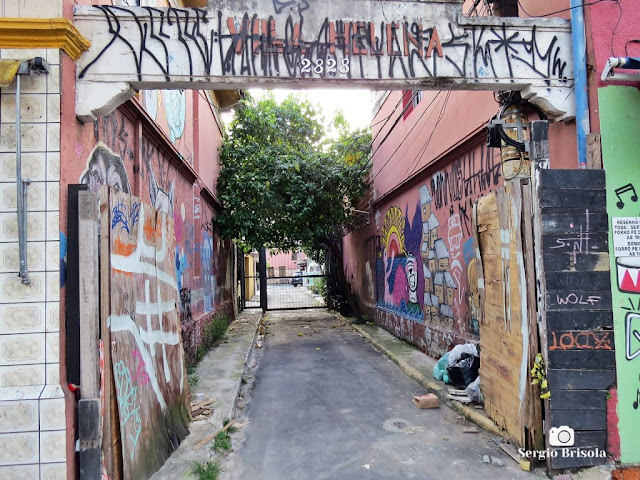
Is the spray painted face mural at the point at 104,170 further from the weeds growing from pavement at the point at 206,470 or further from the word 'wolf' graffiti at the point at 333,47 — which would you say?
the weeds growing from pavement at the point at 206,470

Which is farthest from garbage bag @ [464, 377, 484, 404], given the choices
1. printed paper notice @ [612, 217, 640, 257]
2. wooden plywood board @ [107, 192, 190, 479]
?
wooden plywood board @ [107, 192, 190, 479]

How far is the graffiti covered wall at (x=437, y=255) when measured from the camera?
7168mm

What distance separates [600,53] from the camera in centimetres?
425

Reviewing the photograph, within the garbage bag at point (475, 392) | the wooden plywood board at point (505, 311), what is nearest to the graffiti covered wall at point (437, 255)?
the garbage bag at point (475, 392)

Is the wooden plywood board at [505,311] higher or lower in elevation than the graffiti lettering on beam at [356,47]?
lower

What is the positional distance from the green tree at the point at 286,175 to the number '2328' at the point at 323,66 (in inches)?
341

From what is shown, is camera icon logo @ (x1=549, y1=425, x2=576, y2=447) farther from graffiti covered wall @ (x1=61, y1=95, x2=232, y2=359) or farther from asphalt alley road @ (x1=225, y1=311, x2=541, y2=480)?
graffiti covered wall @ (x1=61, y1=95, x2=232, y2=359)

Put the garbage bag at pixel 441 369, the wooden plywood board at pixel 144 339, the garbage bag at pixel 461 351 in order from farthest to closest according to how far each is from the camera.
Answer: the garbage bag at pixel 441 369, the garbage bag at pixel 461 351, the wooden plywood board at pixel 144 339

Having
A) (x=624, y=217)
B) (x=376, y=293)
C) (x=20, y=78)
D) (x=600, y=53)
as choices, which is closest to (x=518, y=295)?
(x=624, y=217)

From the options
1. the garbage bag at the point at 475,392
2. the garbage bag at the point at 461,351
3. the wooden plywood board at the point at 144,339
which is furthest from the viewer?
the garbage bag at the point at 461,351

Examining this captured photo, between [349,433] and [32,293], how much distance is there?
3766 mm

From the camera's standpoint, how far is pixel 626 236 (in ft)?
13.6

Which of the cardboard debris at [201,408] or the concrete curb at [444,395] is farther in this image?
the cardboard debris at [201,408]

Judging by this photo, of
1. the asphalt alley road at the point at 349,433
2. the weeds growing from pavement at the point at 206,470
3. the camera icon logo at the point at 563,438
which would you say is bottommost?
the asphalt alley road at the point at 349,433
